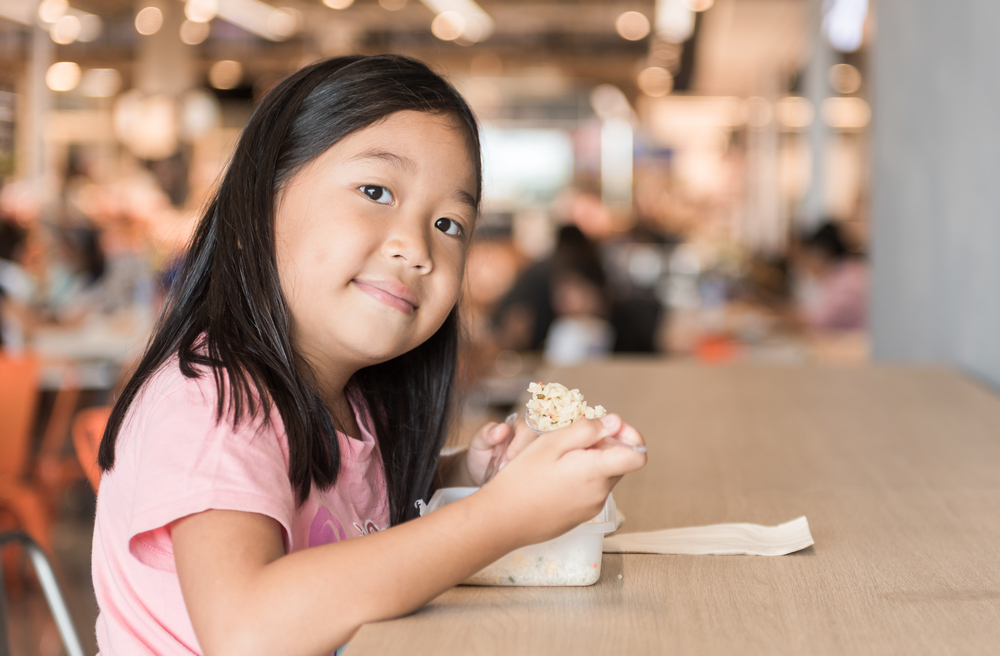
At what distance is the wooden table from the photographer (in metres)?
0.60

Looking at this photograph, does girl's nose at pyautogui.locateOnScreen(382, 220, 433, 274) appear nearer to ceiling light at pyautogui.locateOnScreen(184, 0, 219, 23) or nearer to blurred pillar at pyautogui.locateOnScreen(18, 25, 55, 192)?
blurred pillar at pyautogui.locateOnScreen(18, 25, 55, 192)

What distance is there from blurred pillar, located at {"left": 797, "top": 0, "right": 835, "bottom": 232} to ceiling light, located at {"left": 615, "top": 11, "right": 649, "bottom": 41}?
2.67 metres

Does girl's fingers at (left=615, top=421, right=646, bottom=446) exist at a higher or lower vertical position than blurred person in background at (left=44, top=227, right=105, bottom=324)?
higher

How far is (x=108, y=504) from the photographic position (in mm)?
786

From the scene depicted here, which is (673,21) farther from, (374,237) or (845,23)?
(374,237)

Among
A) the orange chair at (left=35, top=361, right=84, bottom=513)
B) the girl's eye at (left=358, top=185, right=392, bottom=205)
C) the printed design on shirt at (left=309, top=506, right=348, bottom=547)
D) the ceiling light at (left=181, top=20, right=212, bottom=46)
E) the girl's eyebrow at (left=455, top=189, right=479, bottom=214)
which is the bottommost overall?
the orange chair at (left=35, top=361, right=84, bottom=513)

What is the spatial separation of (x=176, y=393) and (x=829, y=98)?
714 centimetres

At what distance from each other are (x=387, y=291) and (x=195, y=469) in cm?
21

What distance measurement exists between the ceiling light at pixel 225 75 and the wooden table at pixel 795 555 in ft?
36.4

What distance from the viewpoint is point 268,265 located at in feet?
2.62

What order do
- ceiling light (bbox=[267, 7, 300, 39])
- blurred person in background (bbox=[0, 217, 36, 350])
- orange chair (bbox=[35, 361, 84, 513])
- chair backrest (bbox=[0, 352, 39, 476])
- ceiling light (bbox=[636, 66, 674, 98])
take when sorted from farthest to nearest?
ceiling light (bbox=[636, 66, 674, 98]) → ceiling light (bbox=[267, 7, 300, 39]) → blurred person in background (bbox=[0, 217, 36, 350]) → orange chair (bbox=[35, 361, 84, 513]) → chair backrest (bbox=[0, 352, 39, 476])

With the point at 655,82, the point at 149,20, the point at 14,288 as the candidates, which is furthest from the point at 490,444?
the point at 655,82

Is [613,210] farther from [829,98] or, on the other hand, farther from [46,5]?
[46,5]

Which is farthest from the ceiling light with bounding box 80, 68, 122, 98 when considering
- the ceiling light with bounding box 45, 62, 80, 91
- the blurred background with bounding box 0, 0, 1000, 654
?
the ceiling light with bounding box 45, 62, 80, 91
